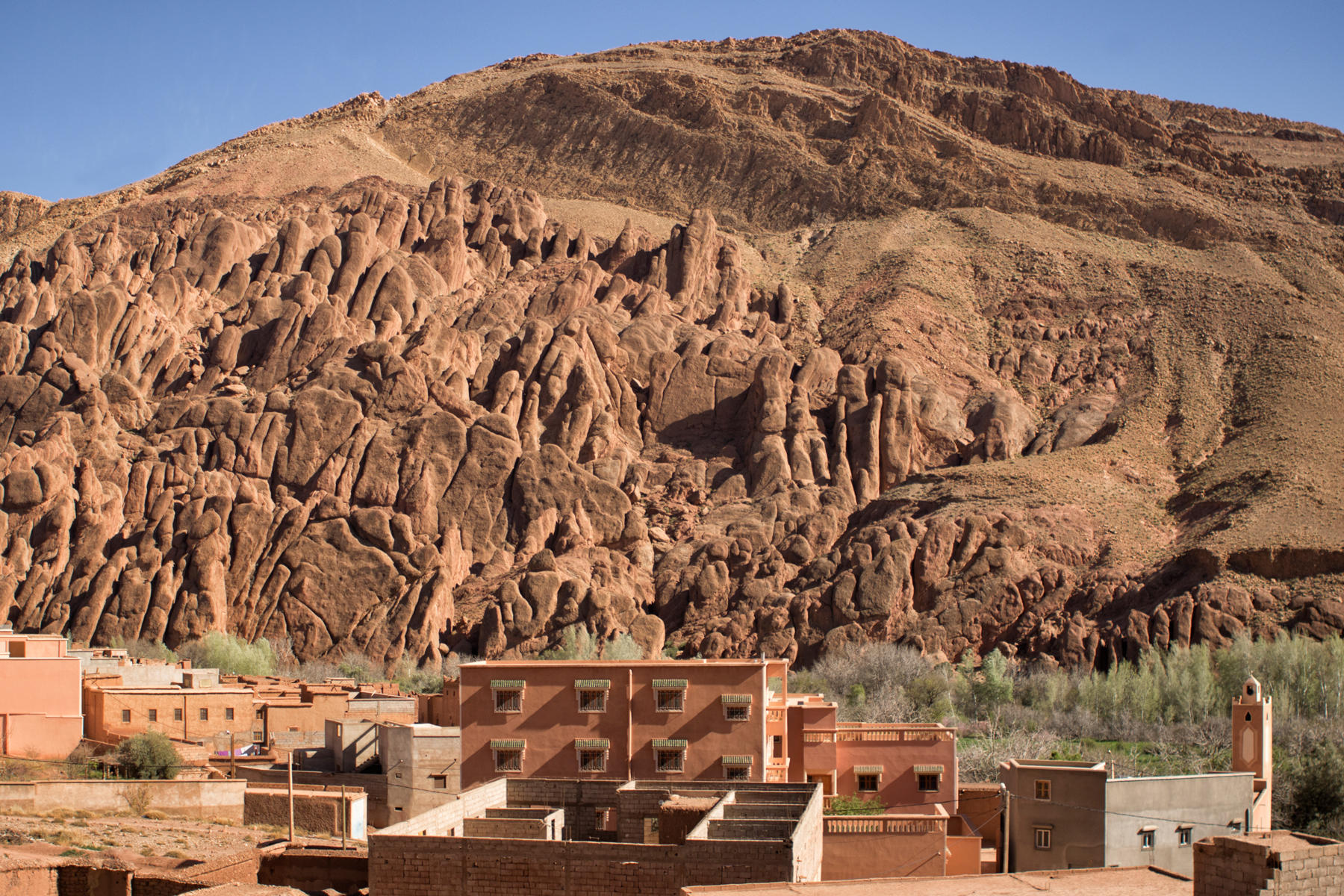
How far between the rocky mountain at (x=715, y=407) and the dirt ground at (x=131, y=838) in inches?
1551

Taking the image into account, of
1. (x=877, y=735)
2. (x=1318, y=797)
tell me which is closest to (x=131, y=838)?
(x=877, y=735)

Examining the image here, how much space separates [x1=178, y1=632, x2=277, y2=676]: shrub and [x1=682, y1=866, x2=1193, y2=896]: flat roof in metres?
53.4

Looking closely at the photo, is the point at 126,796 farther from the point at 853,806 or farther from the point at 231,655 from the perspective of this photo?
the point at 231,655

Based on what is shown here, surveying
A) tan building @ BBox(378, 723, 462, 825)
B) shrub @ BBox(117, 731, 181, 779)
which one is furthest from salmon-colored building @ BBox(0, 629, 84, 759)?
tan building @ BBox(378, 723, 462, 825)

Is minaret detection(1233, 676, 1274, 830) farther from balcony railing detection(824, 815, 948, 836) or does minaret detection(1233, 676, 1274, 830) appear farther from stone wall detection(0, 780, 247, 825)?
stone wall detection(0, 780, 247, 825)

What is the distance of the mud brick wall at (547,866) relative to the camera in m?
24.2

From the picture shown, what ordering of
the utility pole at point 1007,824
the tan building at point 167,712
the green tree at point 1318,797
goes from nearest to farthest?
the utility pole at point 1007,824, the green tree at point 1318,797, the tan building at point 167,712

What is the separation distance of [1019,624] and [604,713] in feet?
127

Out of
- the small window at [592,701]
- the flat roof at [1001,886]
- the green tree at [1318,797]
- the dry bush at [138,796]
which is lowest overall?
the green tree at [1318,797]

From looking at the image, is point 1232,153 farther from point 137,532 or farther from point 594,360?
point 137,532

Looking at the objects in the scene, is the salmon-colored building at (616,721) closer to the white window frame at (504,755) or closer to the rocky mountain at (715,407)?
the white window frame at (504,755)

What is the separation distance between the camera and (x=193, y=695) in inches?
2005

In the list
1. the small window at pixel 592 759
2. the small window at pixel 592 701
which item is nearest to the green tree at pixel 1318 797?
the small window at pixel 592 759

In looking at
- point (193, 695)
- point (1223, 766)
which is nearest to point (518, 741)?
point (193, 695)
